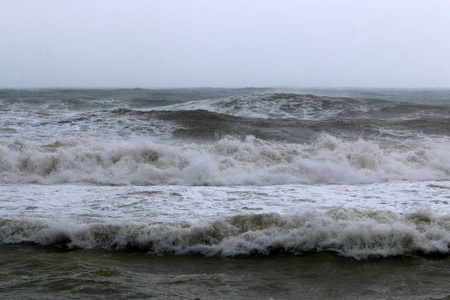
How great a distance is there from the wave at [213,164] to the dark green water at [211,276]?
3.77m

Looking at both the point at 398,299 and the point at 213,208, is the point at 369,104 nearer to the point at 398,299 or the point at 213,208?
the point at 213,208

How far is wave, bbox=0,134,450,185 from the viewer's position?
816cm

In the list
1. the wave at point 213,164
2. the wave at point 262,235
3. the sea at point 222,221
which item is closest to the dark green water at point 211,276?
the sea at point 222,221

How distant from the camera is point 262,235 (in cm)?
457

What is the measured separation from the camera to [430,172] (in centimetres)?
889

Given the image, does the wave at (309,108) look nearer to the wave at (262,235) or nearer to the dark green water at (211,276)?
the wave at (262,235)

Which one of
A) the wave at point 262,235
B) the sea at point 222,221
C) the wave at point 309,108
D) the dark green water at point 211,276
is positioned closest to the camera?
the dark green water at point 211,276

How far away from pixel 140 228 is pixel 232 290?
1617mm

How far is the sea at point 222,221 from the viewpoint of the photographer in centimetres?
364

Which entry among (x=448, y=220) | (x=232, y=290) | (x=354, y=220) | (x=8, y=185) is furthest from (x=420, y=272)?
(x=8, y=185)

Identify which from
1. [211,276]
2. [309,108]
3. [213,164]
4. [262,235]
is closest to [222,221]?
[262,235]

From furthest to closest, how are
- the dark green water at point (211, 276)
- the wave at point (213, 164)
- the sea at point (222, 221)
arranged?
1. the wave at point (213, 164)
2. the sea at point (222, 221)
3. the dark green water at point (211, 276)

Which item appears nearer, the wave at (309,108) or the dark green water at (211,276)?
the dark green water at (211,276)

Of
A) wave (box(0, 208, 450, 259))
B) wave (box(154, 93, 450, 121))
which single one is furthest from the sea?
wave (box(154, 93, 450, 121))
